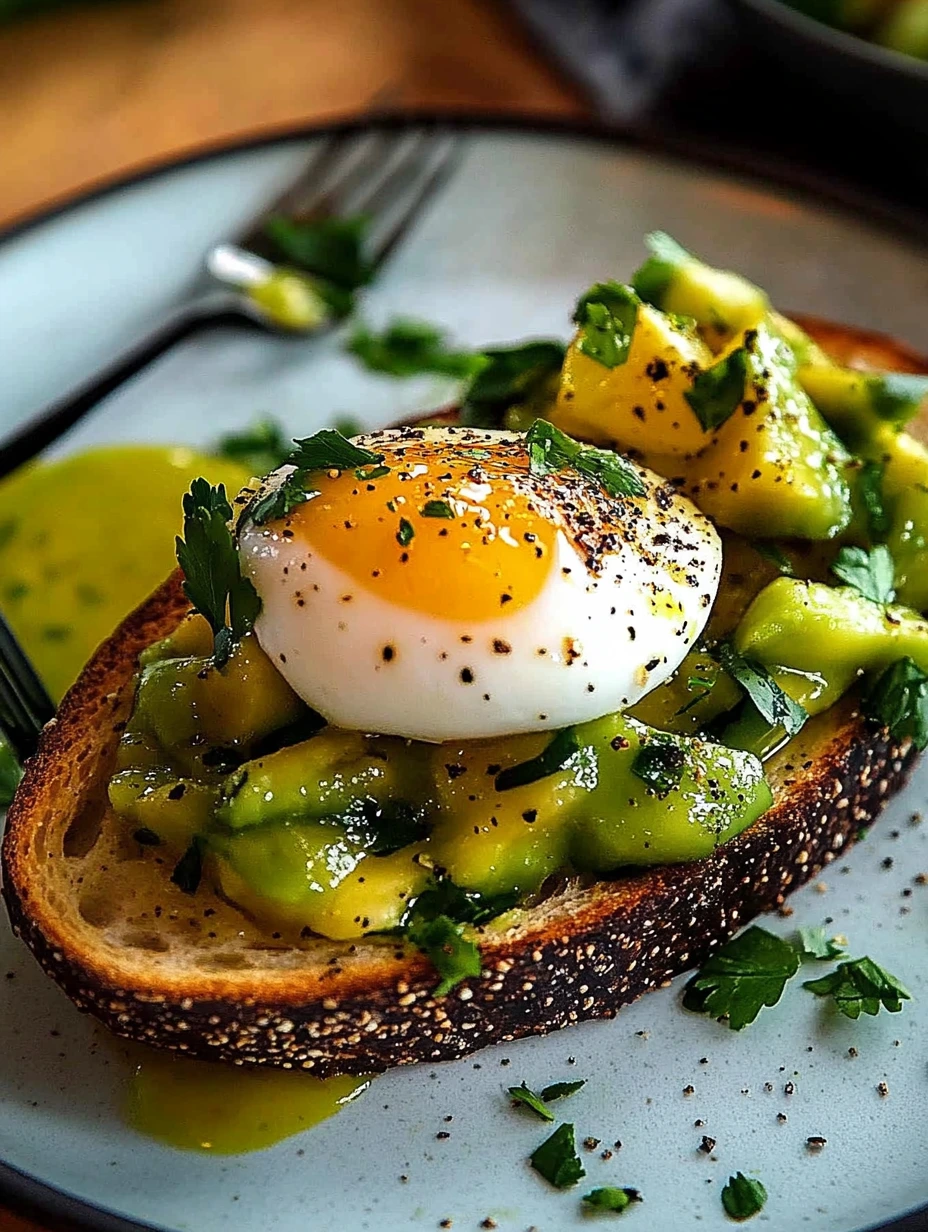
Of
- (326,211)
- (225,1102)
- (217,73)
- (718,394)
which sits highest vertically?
(718,394)

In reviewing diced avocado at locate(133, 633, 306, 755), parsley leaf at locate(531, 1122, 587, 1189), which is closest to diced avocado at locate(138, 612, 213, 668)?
diced avocado at locate(133, 633, 306, 755)

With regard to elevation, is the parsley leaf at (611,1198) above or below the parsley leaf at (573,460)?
below

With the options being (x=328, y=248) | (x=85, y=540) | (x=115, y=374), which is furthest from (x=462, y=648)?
(x=328, y=248)

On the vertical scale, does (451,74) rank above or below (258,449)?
above

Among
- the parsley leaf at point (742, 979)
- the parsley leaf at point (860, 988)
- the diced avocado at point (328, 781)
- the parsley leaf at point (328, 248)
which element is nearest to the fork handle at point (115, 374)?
the parsley leaf at point (328, 248)

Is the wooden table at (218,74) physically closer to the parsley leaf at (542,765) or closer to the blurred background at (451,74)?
the blurred background at (451,74)

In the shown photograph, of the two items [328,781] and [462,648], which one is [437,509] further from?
[328,781]

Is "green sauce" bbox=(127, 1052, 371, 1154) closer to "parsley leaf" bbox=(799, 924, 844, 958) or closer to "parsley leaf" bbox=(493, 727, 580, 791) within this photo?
"parsley leaf" bbox=(493, 727, 580, 791)
